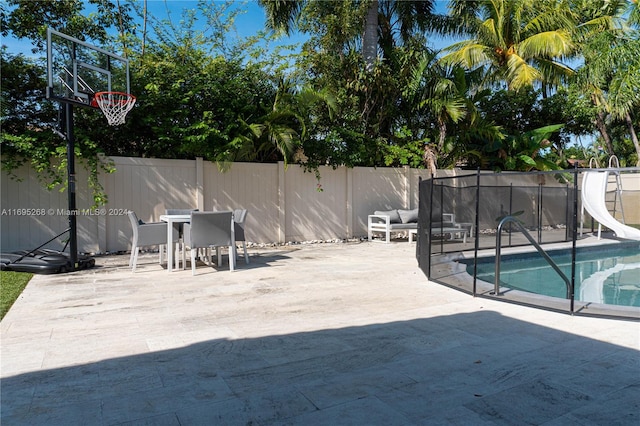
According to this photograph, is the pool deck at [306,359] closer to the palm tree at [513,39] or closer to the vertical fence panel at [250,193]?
the vertical fence panel at [250,193]

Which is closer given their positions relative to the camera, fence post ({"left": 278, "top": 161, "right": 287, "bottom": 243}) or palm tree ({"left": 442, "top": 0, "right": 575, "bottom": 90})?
fence post ({"left": 278, "top": 161, "right": 287, "bottom": 243})

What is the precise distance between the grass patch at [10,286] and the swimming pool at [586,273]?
227 inches

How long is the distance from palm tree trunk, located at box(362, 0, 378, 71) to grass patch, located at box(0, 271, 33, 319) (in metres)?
9.45

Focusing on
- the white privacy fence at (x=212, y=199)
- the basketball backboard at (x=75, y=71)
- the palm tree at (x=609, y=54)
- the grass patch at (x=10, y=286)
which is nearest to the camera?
the grass patch at (x=10, y=286)

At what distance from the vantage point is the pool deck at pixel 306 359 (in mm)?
2342

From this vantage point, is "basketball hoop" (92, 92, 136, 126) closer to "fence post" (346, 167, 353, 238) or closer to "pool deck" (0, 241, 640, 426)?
"pool deck" (0, 241, 640, 426)

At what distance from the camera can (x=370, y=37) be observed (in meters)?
12.1

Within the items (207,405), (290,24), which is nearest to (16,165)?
(207,405)

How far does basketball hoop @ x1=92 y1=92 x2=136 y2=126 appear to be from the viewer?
22.7 feet

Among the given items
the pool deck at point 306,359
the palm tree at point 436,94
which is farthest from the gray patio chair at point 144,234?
the palm tree at point 436,94

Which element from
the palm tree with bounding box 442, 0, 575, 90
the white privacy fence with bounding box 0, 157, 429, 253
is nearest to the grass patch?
the white privacy fence with bounding box 0, 157, 429, 253

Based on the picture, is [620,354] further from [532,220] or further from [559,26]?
[559,26]

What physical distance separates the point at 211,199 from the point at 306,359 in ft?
23.4

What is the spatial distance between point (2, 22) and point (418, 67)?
967 centimetres
